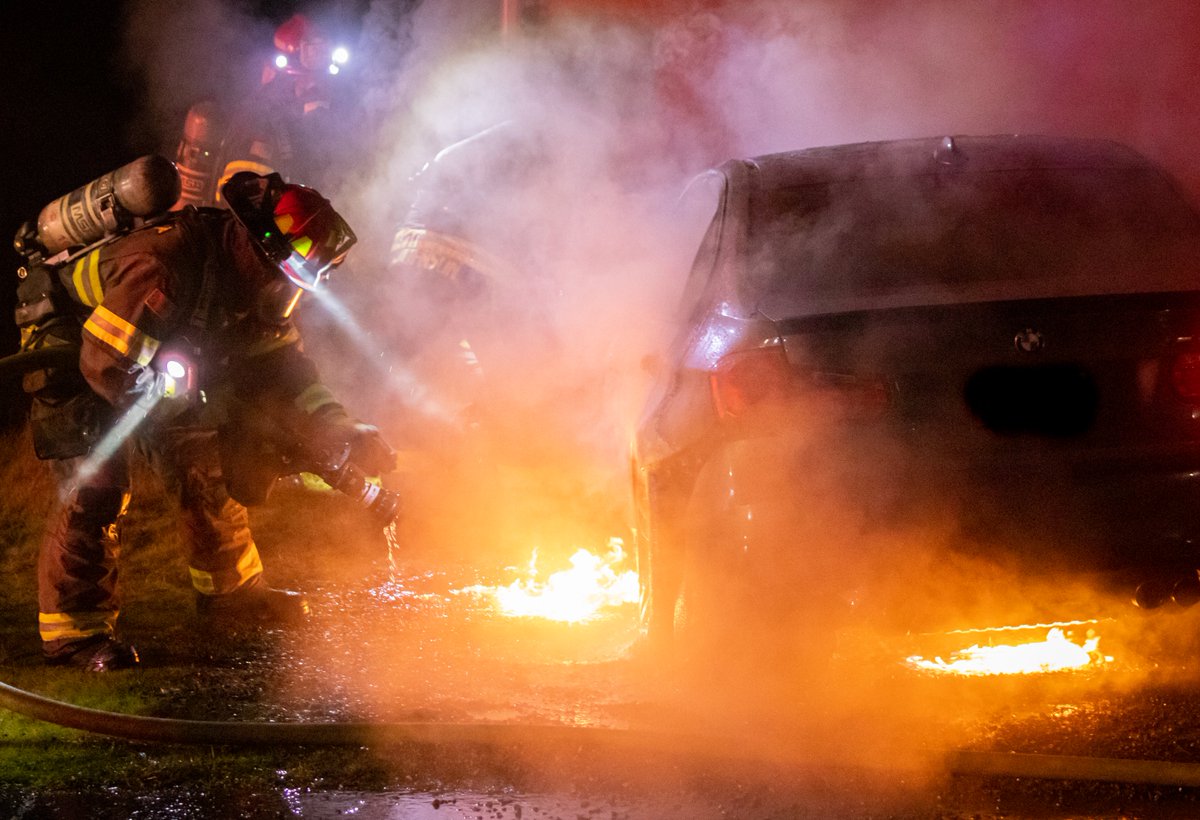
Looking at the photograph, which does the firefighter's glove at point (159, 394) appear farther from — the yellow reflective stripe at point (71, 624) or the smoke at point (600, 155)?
the smoke at point (600, 155)

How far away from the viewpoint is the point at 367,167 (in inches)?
354

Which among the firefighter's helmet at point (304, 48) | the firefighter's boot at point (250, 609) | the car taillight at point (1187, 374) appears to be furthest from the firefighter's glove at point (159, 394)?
the firefighter's helmet at point (304, 48)

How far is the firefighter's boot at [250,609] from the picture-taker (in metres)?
4.80

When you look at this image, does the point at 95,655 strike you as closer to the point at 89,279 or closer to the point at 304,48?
the point at 89,279

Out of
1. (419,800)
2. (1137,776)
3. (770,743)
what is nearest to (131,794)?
(419,800)

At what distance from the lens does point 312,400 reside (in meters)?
4.87

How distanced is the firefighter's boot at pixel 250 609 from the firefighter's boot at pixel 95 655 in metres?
0.60

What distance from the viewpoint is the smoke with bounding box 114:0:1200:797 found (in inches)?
203

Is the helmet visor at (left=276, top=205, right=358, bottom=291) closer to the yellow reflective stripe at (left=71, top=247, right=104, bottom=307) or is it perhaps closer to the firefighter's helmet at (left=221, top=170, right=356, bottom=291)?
the firefighter's helmet at (left=221, top=170, right=356, bottom=291)

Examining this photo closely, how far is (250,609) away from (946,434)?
3.00 metres

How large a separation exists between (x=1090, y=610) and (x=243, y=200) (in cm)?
326

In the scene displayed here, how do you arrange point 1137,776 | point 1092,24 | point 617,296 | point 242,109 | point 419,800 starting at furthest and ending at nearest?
point 242,109 < point 1092,24 < point 617,296 < point 419,800 < point 1137,776

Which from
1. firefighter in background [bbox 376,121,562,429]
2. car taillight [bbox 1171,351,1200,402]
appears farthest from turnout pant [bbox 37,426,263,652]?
car taillight [bbox 1171,351,1200,402]

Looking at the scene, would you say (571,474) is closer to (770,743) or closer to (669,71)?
(770,743)
